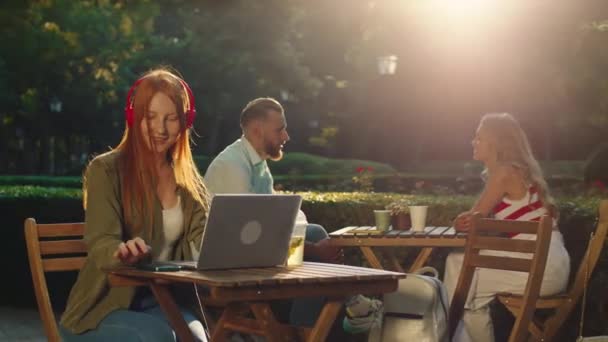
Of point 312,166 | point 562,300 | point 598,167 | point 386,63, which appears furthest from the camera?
point 312,166

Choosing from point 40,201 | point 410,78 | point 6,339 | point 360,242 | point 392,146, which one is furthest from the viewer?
point 392,146

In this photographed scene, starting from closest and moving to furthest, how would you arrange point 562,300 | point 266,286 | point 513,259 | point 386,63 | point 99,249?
point 266,286, point 99,249, point 513,259, point 562,300, point 386,63

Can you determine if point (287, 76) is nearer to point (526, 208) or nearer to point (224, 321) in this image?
point (526, 208)

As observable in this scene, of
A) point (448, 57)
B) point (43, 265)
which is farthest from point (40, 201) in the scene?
point (448, 57)

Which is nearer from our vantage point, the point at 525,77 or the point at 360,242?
the point at 360,242

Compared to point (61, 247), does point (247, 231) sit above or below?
above

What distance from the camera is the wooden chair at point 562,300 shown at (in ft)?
22.2

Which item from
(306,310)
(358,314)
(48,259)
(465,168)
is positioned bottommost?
(465,168)

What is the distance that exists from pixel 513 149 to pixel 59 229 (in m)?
3.59

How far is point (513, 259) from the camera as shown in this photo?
600 centimetres

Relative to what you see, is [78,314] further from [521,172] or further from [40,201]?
[40,201]

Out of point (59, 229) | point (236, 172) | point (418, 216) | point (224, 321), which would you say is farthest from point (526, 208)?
point (59, 229)

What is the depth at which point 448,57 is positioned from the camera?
33375 mm

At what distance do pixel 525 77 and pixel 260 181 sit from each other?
1729cm
